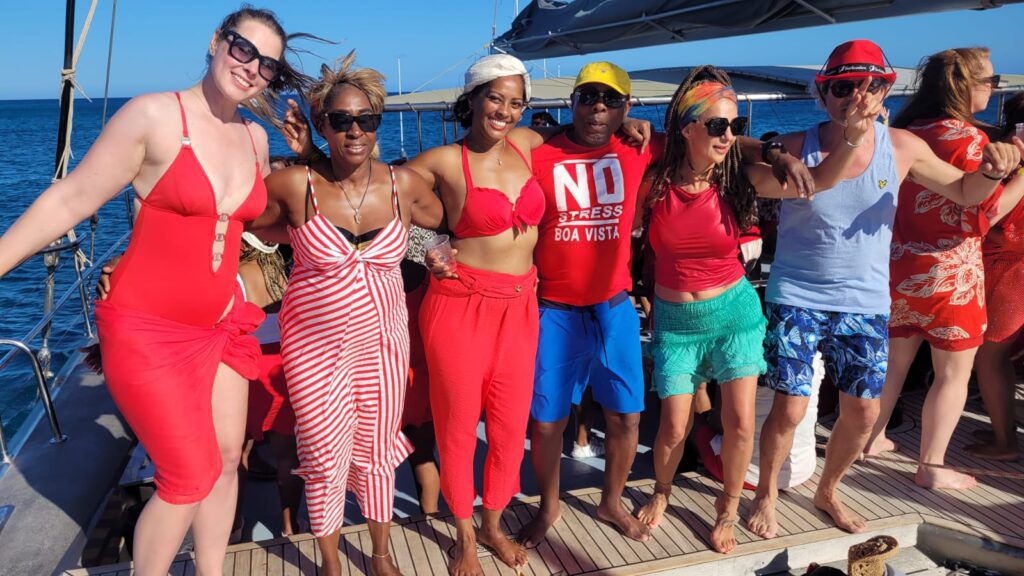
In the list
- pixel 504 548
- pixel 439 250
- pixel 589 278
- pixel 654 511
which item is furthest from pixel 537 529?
pixel 439 250

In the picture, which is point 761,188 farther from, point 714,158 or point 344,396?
point 344,396

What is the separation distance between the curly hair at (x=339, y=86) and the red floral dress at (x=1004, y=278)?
9.83ft

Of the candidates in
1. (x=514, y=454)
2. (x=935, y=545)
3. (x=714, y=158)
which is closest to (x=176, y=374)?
(x=514, y=454)

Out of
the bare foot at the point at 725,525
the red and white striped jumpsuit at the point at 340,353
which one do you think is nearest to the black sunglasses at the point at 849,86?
the red and white striped jumpsuit at the point at 340,353

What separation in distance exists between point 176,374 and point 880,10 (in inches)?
172

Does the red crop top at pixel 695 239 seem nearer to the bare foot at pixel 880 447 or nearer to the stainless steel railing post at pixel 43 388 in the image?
the bare foot at pixel 880 447

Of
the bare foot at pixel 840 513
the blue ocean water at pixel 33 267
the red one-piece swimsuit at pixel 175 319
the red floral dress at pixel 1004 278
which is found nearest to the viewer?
the red one-piece swimsuit at pixel 175 319

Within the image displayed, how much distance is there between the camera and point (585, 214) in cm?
279

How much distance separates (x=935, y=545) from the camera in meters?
3.19

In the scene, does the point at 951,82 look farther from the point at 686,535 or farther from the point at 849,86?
the point at 686,535

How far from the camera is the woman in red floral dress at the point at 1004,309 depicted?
3316 mm

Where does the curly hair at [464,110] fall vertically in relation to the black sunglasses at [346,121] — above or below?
above

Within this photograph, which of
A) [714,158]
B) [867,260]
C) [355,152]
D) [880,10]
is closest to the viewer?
[355,152]

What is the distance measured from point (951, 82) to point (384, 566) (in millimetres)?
3041
